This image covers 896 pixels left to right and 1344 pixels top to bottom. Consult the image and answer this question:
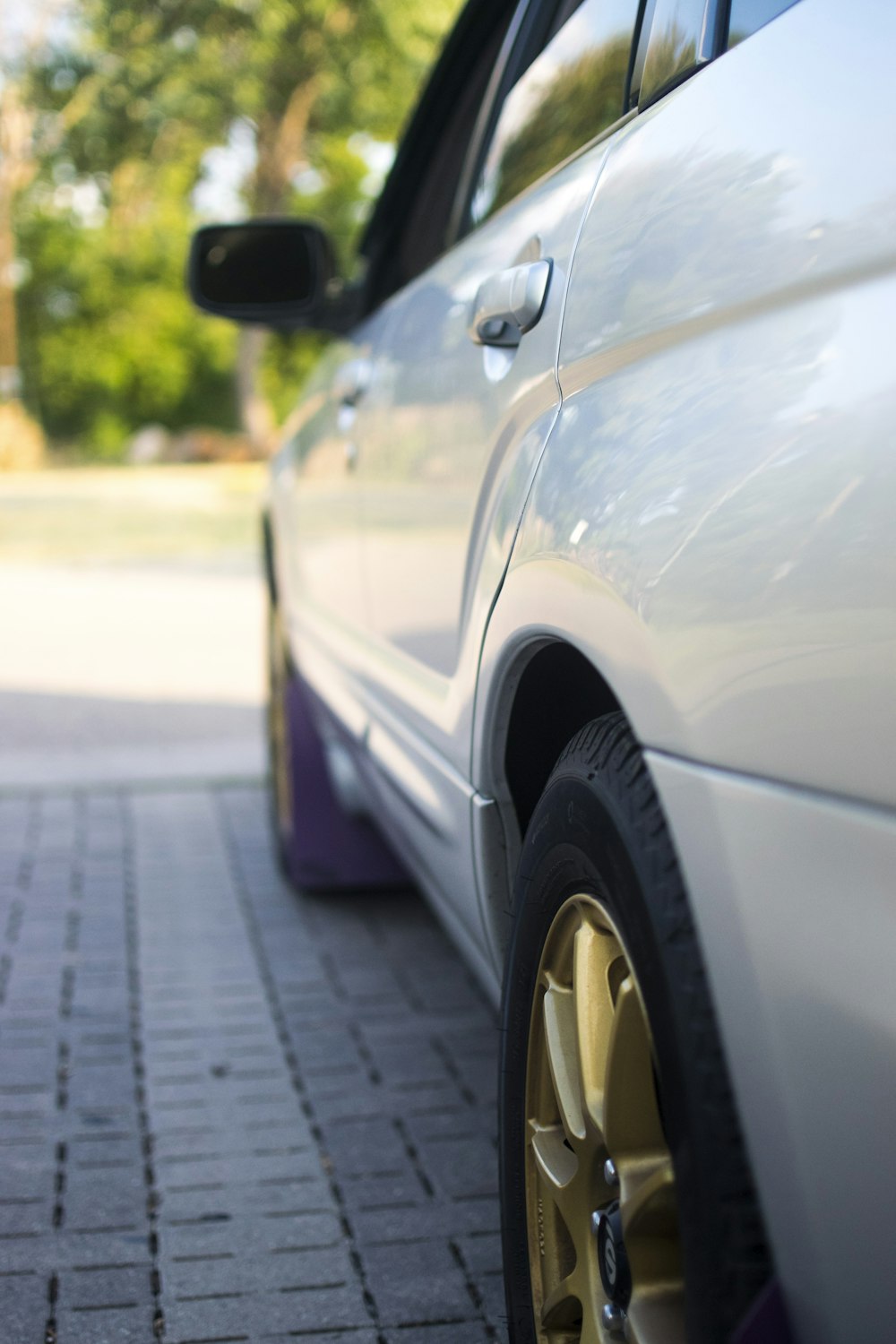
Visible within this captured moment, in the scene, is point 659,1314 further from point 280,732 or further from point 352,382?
point 280,732

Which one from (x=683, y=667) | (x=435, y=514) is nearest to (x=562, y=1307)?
(x=683, y=667)

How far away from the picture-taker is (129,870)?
4.85m

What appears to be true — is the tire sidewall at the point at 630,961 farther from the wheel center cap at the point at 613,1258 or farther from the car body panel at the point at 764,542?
the wheel center cap at the point at 613,1258

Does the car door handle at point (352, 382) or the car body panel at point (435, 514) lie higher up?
the car door handle at point (352, 382)

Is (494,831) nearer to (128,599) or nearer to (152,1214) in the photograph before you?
(152,1214)

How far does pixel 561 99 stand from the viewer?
216cm

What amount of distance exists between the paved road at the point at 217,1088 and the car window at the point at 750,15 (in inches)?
70.2

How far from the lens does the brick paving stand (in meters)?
2.37

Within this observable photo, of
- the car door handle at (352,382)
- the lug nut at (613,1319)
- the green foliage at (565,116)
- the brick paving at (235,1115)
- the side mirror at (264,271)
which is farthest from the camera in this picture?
the side mirror at (264,271)

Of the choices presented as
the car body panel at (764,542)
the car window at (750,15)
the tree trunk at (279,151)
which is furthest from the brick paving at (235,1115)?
the tree trunk at (279,151)

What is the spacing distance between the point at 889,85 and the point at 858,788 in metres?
0.50

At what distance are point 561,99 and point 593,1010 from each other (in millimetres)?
1305

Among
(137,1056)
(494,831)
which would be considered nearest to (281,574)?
(137,1056)

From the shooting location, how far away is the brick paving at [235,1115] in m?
2.37
